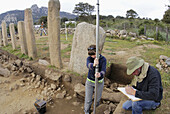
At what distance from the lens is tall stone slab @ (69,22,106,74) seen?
14.2 feet

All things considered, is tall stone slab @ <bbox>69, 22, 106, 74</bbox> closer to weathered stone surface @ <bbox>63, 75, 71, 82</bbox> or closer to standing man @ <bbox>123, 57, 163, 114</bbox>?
weathered stone surface @ <bbox>63, 75, 71, 82</bbox>

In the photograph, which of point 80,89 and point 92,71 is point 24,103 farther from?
point 92,71

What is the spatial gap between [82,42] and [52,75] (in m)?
1.77

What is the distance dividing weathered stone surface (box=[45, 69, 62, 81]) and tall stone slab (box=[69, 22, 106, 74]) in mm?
676

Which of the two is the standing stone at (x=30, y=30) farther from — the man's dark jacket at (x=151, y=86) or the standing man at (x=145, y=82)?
the man's dark jacket at (x=151, y=86)

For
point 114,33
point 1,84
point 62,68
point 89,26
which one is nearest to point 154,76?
point 89,26

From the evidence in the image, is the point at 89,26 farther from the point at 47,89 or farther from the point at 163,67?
the point at 163,67

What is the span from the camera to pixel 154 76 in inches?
75.5

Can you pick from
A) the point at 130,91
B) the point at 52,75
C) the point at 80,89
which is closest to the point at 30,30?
the point at 52,75

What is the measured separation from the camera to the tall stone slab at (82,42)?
4.32 metres

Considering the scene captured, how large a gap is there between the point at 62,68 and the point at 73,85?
990 millimetres

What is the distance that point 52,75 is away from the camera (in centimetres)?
488

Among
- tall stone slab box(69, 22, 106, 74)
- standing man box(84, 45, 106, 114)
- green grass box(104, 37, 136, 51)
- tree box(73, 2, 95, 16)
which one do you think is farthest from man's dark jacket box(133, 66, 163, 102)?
tree box(73, 2, 95, 16)

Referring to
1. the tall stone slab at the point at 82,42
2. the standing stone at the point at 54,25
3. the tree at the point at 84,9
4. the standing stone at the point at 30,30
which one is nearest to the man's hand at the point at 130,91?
the tall stone slab at the point at 82,42
